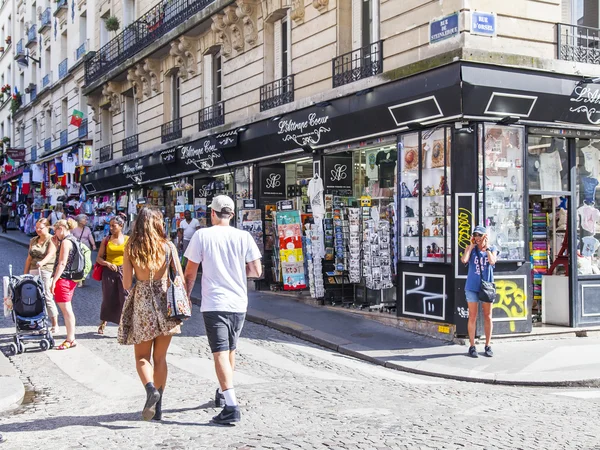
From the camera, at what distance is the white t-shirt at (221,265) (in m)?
5.41

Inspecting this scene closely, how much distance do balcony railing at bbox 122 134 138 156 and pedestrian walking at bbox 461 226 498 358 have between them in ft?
51.4

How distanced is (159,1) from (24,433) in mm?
17151

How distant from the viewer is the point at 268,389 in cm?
657

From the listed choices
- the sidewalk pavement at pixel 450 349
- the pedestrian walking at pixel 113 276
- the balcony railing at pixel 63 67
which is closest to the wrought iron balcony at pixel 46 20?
the balcony railing at pixel 63 67

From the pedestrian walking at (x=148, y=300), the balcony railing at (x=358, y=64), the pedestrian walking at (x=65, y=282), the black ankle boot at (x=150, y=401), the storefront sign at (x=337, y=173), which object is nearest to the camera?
the black ankle boot at (x=150, y=401)

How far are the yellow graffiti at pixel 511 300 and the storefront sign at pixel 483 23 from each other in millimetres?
3556

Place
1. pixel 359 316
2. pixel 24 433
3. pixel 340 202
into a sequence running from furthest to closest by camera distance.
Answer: pixel 340 202, pixel 359 316, pixel 24 433

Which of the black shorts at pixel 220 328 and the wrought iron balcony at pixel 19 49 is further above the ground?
the wrought iron balcony at pixel 19 49

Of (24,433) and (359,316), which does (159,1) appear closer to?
(359,316)

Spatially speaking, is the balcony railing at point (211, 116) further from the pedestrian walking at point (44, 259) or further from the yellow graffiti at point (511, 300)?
the yellow graffiti at point (511, 300)

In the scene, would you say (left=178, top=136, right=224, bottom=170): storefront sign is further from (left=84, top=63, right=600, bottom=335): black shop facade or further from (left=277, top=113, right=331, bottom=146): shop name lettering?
(left=84, top=63, right=600, bottom=335): black shop facade

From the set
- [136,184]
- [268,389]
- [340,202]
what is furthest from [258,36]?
[268,389]

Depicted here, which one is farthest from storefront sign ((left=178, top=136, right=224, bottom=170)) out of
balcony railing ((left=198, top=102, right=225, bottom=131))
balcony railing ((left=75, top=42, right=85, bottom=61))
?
balcony railing ((left=75, top=42, right=85, bottom=61))

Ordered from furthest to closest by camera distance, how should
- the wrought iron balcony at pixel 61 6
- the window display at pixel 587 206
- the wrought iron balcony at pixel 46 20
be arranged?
the wrought iron balcony at pixel 46 20
the wrought iron balcony at pixel 61 6
the window display at pixel 587 206
